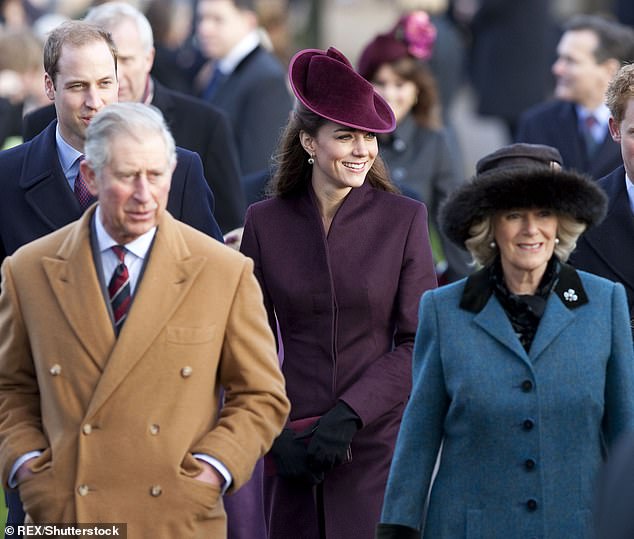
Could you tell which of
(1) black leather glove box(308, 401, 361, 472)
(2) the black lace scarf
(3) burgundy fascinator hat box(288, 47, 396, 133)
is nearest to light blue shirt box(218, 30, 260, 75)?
(3) burgundy fascinator hat box(288, 47, 396, 133)

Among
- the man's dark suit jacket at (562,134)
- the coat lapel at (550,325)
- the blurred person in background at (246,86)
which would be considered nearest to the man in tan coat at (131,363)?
the coat lapel at (550,325)

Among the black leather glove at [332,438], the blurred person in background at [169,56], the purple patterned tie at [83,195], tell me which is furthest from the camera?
the blurred person in background at [169,56]

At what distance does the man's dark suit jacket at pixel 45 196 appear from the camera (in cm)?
582

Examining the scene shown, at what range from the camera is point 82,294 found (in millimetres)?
4871

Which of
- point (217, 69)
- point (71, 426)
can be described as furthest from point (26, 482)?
point (217, 69)

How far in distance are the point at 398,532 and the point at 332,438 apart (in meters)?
0.61

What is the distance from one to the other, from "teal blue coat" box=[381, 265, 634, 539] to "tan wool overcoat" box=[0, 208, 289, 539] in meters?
0.49

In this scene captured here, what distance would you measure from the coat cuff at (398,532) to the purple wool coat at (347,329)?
0.66m

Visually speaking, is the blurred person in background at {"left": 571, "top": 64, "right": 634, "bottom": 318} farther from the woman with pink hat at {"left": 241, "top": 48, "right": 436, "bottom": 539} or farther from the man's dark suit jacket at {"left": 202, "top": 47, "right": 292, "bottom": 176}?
the man's dark suit jacket at {"left": 202, "top": 47, "right": 292, "bottom": 176}

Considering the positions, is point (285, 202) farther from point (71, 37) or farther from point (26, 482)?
point (26, 482)

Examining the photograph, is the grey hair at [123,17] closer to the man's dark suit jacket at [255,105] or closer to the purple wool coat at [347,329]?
the man's dark suit jacket at [255,105]

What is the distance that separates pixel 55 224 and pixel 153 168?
1028mm

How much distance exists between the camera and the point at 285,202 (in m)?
6.04

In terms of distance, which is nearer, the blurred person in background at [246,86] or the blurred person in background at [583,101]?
the blurred person in background at [246,86]
